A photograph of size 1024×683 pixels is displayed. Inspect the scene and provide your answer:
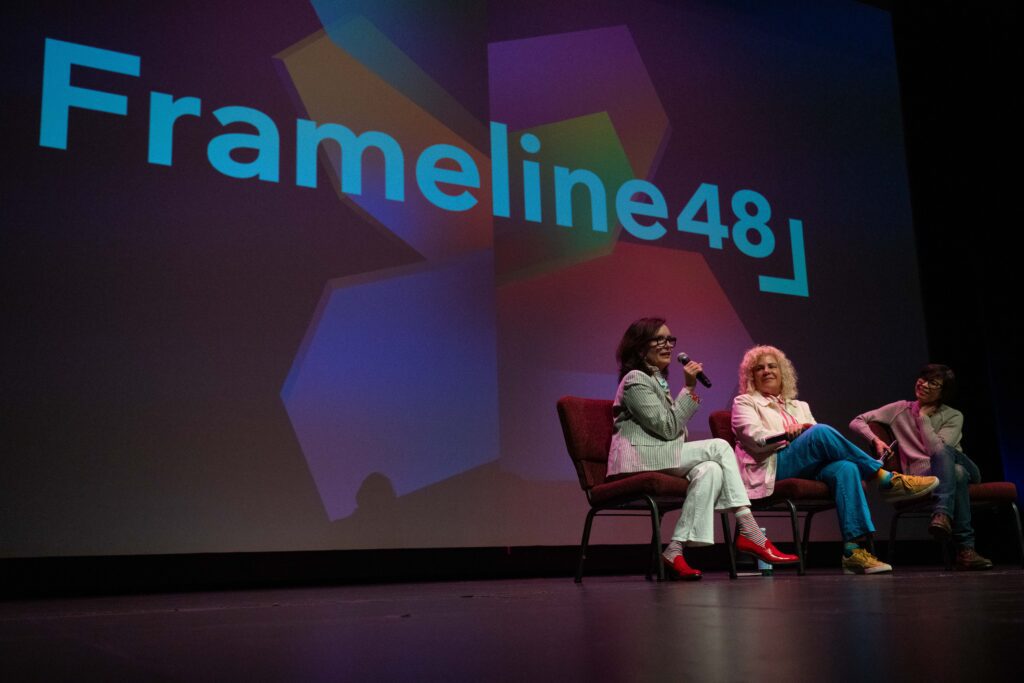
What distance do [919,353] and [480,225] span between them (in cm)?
298

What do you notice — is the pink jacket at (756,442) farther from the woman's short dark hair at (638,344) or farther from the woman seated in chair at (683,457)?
the woman's short dark hair at (638,344)

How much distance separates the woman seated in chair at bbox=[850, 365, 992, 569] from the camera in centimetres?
389

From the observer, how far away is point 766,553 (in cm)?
353

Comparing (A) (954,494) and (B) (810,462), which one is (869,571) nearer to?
(B) (810,462)

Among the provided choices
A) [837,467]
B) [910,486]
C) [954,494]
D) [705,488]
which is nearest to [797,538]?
[837,467]

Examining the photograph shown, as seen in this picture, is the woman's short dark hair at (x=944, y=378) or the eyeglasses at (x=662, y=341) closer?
the eyeglasses at (x=662, y=341)

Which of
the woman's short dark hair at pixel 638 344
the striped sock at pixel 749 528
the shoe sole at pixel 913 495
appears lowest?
the striped sock at pixel 749 528

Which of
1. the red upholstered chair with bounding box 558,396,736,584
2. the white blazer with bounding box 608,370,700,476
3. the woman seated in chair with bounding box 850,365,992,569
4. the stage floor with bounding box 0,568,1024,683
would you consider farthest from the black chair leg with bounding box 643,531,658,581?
the stage floor with bounding box 0,568,1024,683

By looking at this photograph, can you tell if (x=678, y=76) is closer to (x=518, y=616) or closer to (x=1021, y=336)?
(x=1021, y=336)

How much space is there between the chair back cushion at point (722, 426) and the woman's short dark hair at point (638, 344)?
0.58 metres

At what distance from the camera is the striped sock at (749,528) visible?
11.7 ft

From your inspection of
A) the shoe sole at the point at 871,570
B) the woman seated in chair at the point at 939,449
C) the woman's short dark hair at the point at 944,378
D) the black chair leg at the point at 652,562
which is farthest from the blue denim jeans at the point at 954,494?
the black chair leg at the point at 652,562

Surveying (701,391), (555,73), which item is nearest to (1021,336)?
(701,391)

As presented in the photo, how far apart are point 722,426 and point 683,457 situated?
0.80m
